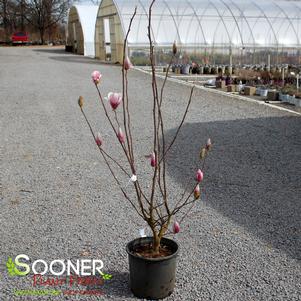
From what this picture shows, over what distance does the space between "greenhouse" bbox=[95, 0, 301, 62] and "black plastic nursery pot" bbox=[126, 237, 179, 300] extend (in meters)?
19.9

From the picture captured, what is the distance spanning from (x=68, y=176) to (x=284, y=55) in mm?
19351

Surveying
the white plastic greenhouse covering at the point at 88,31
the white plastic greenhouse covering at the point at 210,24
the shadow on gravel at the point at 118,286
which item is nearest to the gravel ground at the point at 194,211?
the shadow on gravel at the point at 118,286

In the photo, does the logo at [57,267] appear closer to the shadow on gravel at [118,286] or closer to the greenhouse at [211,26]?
the shadow on gravel at [118,286]

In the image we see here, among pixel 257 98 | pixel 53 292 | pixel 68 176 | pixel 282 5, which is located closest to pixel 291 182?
pixel 68 176

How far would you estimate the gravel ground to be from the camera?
3.21m

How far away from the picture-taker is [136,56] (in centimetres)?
2225

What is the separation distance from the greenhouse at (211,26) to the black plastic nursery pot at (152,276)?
784 inches

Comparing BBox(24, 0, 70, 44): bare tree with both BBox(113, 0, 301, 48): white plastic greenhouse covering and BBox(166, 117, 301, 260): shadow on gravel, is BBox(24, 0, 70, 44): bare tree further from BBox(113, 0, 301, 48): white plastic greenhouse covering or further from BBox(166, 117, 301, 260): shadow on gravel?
BBox(166, 117, 301, 260): shadow on gravel

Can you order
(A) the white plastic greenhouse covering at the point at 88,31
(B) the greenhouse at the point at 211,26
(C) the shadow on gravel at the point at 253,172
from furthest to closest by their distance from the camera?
(A) the white plastic greenhouse covering at the point at 88,31
(B) the greenhouse at the point at 211,26
(C) the shadow on gravel at the point at 253,172

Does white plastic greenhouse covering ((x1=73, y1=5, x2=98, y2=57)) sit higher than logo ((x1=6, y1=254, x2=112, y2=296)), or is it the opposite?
white plastic greenhouse covering ((x1=73, y1=5, x2=98, y2=57))

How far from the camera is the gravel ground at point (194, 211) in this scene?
3215mm

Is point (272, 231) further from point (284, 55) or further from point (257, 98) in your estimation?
point (284, 55)

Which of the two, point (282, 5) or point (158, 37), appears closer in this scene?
point (158, 37)

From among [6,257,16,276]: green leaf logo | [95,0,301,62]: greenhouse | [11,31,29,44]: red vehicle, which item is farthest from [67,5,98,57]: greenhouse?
[6,257,16,276]: green leaf logo
